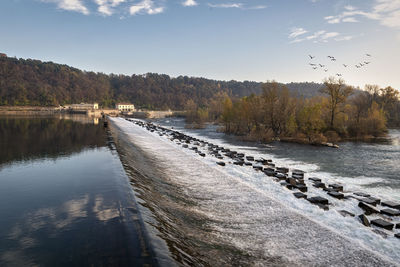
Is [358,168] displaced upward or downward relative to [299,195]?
downward

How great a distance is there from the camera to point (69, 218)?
7.16 metres

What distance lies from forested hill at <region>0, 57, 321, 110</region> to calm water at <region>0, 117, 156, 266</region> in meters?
129

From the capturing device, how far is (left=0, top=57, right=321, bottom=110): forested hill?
124 m

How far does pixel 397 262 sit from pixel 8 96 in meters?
145

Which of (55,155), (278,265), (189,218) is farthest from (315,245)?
(55,155)

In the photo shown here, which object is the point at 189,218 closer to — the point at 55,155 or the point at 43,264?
the point at 43,264

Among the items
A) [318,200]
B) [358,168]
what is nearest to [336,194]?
[318,200]

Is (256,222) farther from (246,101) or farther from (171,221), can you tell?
(246,101)

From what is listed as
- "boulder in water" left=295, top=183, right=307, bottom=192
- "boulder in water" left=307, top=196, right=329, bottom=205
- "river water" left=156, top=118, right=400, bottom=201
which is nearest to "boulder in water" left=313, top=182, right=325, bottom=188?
"boulder in water" left=295, top=183, right=307, bottom=192

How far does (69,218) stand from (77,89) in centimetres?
17067

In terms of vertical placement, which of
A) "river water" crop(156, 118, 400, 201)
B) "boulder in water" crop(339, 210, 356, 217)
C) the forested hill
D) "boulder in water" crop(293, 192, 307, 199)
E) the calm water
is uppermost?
the forested hill

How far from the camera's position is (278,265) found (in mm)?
6191

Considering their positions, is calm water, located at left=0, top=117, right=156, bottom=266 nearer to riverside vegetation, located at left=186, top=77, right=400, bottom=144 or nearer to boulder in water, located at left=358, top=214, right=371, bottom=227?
boulder in water, located at left=358, top=214, right=371, bottom=227

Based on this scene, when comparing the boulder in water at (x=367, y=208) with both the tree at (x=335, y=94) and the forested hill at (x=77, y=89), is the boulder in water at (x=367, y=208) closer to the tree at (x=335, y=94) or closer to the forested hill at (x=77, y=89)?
the tree at (x=335, y=94)
